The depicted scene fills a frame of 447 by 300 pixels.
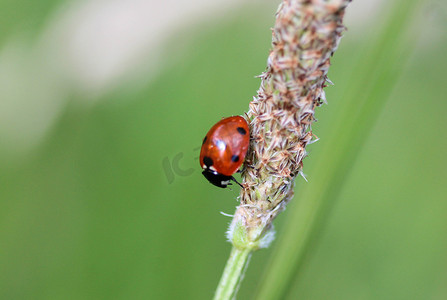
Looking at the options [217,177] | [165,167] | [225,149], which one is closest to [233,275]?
[225,149]

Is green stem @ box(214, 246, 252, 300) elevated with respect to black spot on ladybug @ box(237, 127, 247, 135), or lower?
lower

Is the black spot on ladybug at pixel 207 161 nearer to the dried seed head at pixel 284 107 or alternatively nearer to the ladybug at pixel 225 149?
the ladybug at pixel 225 149

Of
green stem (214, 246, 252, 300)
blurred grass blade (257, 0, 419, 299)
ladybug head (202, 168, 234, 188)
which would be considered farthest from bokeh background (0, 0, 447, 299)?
green stem (214, 246, 252, 300)

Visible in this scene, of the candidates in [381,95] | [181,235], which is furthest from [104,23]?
[381,95]

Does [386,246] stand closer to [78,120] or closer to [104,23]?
[78,120]

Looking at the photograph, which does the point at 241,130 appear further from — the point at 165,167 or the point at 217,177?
the point at 165,167

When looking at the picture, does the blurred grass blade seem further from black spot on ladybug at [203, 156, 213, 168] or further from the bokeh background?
black spot on ladybug at [203, 156, 213, 168]

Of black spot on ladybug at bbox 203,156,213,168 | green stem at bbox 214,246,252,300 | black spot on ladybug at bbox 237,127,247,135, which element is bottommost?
green stem at bbox 214,246,252,300
